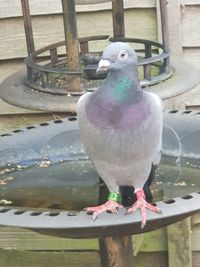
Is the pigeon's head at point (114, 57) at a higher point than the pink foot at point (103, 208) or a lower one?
higher

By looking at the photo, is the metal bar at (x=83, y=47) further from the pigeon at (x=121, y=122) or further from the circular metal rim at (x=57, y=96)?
the pigeon at (x=121, y=122)

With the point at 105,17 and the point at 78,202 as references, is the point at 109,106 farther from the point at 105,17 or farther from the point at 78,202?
the point at 105,17

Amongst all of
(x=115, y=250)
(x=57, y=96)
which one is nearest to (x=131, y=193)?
(x=115, y=250)

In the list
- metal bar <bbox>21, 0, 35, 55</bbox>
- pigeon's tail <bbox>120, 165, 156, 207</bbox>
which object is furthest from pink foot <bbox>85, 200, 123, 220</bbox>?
metal bar <bbox>21, 0, 35, 55</bbox>

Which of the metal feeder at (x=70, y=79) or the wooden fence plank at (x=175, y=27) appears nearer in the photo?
the metal feeder at (x=70, y=79)

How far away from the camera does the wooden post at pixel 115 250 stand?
1622 mm

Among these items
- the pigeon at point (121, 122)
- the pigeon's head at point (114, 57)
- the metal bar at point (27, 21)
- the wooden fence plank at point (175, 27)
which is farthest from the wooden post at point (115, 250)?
the wooden fence plank at point (175, 27)

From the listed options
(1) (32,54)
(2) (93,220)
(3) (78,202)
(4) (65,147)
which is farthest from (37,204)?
(1) (32,54)

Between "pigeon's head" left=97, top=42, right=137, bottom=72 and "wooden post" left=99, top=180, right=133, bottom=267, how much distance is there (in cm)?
47

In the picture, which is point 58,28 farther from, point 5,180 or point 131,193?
point 131,193

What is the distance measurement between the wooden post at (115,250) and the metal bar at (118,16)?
0.81 meters

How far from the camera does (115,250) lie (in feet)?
5.33

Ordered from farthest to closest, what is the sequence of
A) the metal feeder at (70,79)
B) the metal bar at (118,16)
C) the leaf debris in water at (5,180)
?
1. the metal bar at (118,16)
2. the metal feeder at (70,79)
3. the leaf debris in water at (5,180)

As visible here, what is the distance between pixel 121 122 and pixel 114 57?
142 millimetres
